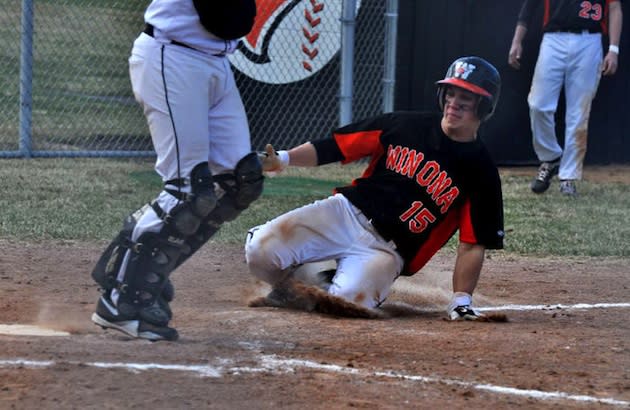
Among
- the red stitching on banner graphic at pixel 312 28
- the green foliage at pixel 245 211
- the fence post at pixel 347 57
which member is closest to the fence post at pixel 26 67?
the green foliage at pixel 245 211

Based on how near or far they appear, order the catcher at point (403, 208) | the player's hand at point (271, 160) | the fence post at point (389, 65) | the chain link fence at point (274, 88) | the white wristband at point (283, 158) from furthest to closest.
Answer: the fence post at point (389, 65), the chain link fence at point (274, 88), the catcher at point (403, 208), the white wristband at point (283, 158), the player's hand at point (271, 160)

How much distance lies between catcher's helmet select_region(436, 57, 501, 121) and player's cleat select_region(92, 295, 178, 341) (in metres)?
1.82

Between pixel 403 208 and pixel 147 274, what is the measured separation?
145 centimetres

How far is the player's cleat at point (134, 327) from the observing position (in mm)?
4211

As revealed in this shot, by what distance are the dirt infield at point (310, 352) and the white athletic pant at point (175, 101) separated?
55cm

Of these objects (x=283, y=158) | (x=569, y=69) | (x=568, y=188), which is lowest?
(x=568, y=188)

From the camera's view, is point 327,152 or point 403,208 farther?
point 327,152

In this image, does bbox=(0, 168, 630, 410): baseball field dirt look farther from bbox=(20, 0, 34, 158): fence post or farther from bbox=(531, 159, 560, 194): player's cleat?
bbox=(20, 0, 34, 158): fence post

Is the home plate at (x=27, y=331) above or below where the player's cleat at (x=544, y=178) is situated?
above

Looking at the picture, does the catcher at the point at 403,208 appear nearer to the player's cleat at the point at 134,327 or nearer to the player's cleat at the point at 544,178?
the player's cleat at the point at 134,327

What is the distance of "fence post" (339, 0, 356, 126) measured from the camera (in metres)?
10.4

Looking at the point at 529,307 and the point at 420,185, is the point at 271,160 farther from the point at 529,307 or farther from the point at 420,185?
the point at 529,307

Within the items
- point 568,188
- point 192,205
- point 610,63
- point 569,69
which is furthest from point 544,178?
point 192,205

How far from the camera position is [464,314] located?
506 cm
